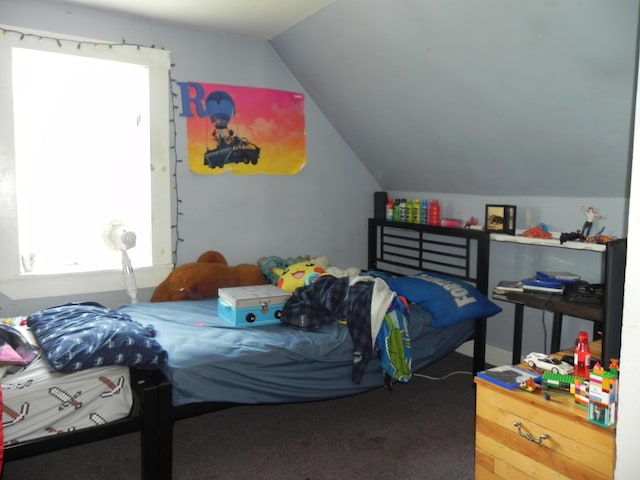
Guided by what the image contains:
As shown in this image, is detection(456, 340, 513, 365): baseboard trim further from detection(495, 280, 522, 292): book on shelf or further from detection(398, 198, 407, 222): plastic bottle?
detection(398, 198, 407, 222): plastic bottle

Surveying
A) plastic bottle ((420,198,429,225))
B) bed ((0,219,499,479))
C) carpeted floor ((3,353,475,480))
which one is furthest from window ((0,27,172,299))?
plastic bottle ((420,198,429,225))

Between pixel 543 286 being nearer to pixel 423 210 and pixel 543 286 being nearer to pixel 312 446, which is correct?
pixel 423 210

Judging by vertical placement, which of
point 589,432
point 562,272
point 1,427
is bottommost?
point 1,427

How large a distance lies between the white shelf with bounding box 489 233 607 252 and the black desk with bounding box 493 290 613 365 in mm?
360

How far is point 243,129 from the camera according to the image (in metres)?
4.21

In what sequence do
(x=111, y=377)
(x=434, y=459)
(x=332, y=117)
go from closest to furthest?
1. (x=111, y=377)
2. (x=434, y=459)
3. (x=332, y=117)

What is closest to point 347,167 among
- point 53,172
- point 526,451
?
point 53,172

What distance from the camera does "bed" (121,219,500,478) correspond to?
99.7 inches

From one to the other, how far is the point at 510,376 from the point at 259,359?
125 cm

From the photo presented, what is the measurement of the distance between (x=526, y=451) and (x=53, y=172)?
132 inches

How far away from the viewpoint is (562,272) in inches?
137

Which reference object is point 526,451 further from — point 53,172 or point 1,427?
point 53,172

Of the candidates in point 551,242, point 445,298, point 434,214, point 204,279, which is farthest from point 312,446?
point 434,214

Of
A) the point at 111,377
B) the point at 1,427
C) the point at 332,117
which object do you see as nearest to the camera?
the point at 1,427
